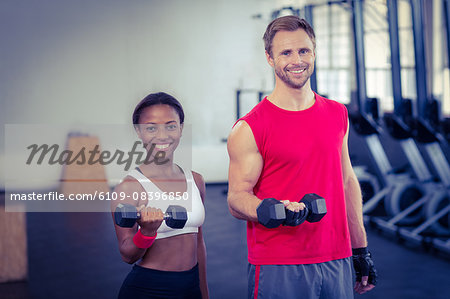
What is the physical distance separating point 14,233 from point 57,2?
474 centimetres

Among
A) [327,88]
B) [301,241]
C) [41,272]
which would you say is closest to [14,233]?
[41,272]

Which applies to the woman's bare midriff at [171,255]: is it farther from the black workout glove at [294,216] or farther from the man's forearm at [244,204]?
the black workout glove at [294,216]

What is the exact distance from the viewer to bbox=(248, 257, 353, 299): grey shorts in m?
1.32

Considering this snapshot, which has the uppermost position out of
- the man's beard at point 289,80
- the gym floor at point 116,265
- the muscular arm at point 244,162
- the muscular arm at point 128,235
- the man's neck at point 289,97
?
the man's beard at point 289,80

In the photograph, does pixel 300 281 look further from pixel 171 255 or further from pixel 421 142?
pixel 421 142

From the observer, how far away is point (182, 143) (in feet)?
4.61

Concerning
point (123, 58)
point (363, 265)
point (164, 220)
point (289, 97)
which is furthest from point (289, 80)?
point (123, 58)

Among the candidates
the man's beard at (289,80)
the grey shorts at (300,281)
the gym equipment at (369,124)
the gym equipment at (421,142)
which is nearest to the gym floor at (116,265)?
the gym equipment at (421,142)

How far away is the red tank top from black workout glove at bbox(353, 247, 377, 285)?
13 cm

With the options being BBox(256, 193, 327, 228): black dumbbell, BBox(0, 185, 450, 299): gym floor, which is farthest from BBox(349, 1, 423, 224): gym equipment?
BBox(256, 193, 327, 228): black dumbbell

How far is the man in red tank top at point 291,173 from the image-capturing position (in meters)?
1.32

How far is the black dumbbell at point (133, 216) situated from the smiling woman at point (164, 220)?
0.16 m

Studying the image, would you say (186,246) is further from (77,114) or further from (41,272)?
(77,114)

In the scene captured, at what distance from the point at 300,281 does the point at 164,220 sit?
0.40 metres
